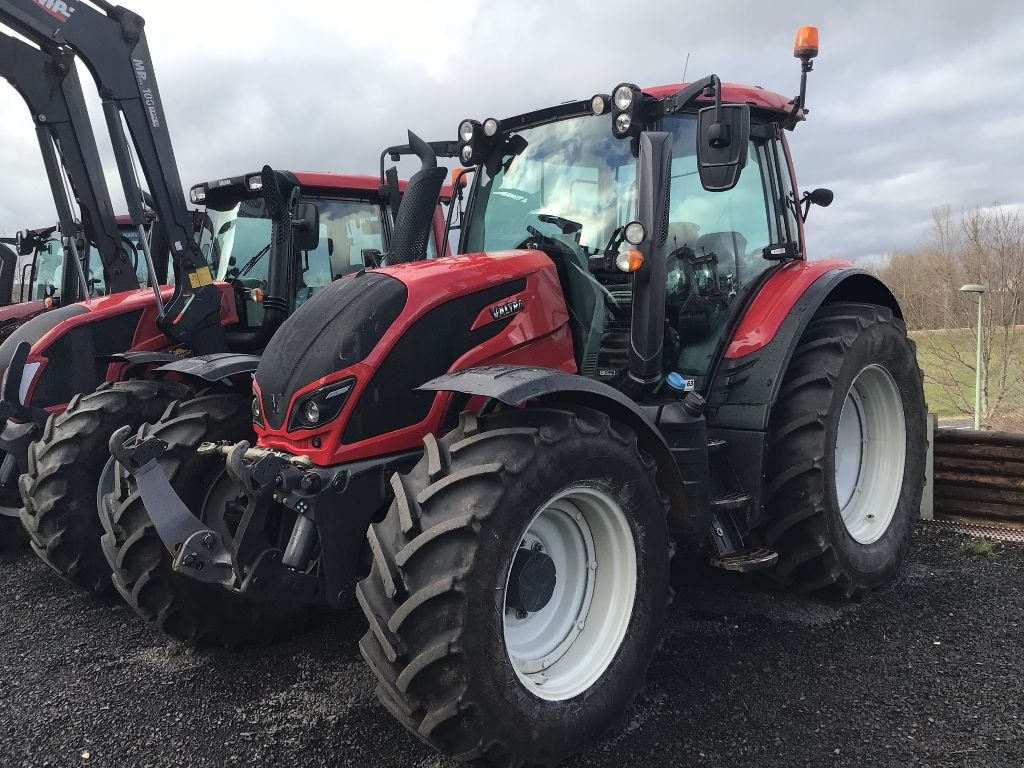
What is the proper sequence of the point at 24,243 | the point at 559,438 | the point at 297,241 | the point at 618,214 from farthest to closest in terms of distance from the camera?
1. the point at 24,243
2. the point at 297,241
3. the point at 618,214
4. the point at 559,438

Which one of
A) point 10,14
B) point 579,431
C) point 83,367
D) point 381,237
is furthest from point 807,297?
point 10,14

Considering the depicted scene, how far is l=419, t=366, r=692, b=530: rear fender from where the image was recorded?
2287 mm

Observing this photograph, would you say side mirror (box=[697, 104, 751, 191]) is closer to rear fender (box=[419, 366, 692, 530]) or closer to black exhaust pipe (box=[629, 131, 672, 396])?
black exhaust pipe (box=[629, 131, 672, 396])

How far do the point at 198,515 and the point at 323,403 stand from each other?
967 mm

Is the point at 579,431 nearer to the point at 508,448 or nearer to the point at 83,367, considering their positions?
the point at 508,448

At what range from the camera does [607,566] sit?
2670mm

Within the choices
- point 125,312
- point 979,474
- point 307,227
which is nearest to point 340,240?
point 307,227

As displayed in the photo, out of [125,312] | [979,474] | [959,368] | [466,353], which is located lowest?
[959,368]

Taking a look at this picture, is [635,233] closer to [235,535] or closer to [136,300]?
[235,535]

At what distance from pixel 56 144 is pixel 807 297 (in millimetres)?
5757

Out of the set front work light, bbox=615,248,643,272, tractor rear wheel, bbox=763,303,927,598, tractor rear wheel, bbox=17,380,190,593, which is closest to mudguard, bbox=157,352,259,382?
tractor rear wheel, bbox=17,380,190,593

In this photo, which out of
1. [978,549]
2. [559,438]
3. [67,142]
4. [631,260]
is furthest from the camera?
[67,142]

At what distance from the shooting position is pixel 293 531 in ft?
7.97

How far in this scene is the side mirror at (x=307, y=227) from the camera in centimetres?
518
